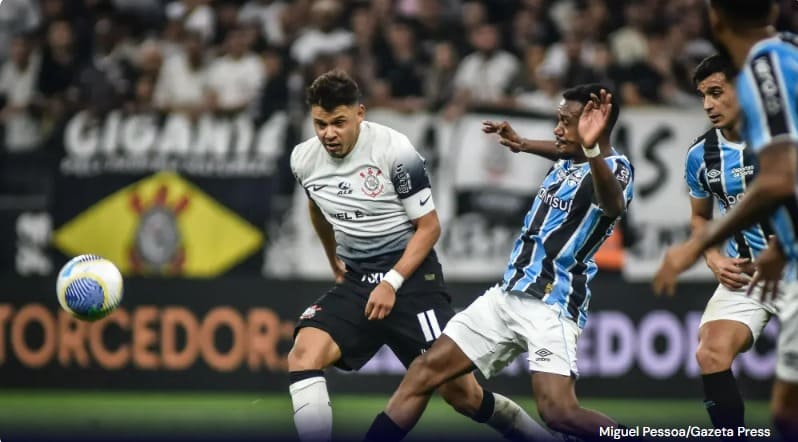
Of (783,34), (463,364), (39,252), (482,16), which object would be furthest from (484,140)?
(783,34)

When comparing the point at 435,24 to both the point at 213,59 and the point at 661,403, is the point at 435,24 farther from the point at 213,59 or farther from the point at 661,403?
the point at 661,403

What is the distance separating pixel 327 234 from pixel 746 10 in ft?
11.7

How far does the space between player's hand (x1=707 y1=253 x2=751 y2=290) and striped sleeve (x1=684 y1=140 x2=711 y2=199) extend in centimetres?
43

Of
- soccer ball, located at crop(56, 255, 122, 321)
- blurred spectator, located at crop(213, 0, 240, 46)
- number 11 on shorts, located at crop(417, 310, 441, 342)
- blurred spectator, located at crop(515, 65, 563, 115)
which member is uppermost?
blurred spectator, located at crop(213, 0, 240, 46)

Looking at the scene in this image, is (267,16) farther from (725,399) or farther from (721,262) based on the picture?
(725,399)

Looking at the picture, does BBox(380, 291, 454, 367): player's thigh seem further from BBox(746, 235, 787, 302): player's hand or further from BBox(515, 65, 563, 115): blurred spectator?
BBox(515, 65, 563, 115): blurred spectator

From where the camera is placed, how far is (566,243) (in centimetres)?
674

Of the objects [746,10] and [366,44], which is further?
[366,44]

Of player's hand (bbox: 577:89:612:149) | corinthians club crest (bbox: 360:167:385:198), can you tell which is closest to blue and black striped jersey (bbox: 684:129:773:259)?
player's hand (bbox: 577:89:612:149)

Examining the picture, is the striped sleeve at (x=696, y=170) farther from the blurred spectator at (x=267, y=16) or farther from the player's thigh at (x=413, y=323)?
the blurred spectator at (x=267, y=16)

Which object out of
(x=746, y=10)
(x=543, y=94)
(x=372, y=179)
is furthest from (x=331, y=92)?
(x=543, y=94)

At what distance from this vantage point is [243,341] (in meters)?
11.7

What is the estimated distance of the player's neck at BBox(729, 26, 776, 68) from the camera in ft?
16.0

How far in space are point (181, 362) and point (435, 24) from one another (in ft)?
16.2
